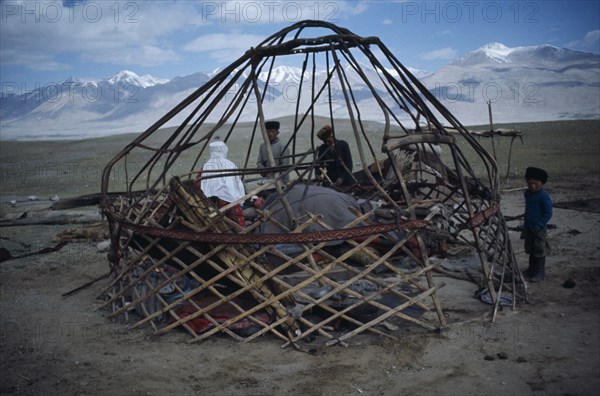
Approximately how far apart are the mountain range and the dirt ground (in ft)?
107

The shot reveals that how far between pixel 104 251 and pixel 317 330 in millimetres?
3546

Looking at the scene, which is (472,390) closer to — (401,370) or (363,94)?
(401,370)

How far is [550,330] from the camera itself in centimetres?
345

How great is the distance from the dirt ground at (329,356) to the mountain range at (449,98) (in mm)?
32649

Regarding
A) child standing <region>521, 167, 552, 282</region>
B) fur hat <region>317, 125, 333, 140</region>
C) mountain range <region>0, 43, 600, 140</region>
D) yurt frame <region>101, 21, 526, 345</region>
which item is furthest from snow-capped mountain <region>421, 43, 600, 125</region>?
yurt frame <region>101, 21, 526, 345</region>

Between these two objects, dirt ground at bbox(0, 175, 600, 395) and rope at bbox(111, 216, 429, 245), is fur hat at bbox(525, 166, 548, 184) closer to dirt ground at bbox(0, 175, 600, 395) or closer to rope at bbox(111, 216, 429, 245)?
dirt ground at bbox(0, 175, 600, 395)

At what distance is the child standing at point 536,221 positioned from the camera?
434 centimetres

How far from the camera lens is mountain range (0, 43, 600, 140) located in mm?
48688

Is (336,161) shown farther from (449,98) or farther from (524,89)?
(524,89)

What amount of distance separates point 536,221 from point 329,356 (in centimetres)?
234

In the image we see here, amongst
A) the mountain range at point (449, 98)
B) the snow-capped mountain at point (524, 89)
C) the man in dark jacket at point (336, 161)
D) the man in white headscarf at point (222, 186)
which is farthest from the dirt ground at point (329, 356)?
the snow-capped mountain at point (524, 89)

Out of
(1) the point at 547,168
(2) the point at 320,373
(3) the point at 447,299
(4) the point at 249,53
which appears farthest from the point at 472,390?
(1) the point at 547,168

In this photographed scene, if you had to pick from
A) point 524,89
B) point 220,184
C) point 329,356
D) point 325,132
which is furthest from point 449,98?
point 329,356

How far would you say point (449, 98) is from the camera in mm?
53219
